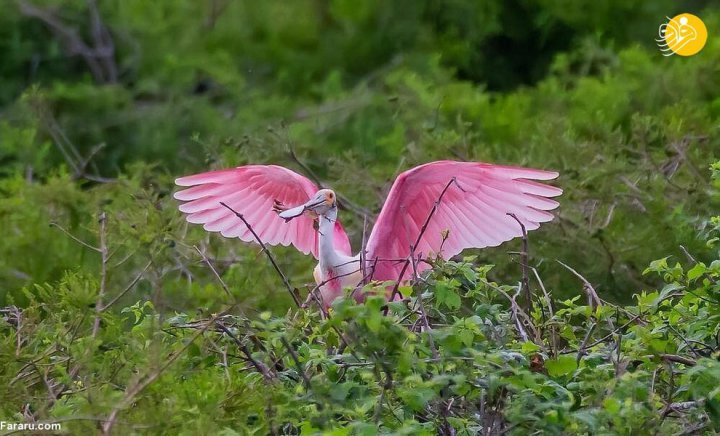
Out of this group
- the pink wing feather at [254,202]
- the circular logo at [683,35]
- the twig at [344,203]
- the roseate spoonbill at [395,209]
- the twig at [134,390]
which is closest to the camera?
the twig at [134,390]

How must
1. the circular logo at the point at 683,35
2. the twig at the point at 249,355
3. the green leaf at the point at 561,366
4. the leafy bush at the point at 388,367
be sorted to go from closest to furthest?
the leafy bush at the point at 388,367 → the green leaf at the point at 561,366 → the twig at the point at 249,355 → the circular logo at the point at 683,35

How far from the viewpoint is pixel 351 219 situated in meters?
6.75

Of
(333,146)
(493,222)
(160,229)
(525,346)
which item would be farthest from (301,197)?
(333,146)

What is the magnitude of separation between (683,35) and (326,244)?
198 inches

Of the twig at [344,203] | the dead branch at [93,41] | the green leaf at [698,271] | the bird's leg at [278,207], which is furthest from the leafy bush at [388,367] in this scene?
the dead branch at [93,41]

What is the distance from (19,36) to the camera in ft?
36.1

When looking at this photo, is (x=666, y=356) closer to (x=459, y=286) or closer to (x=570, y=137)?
(x=459, y=286)

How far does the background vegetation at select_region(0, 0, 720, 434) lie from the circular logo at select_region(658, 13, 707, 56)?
12cm

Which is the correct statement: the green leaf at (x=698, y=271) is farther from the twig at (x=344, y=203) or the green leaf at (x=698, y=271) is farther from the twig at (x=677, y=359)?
the twig at (x=344, y=203)

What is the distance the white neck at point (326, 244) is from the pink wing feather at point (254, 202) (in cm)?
21

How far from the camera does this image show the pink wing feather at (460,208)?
521 cm

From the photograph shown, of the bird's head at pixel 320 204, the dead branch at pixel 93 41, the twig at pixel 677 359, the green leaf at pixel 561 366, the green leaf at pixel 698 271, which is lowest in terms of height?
→ the dead branch at pixel 93 41

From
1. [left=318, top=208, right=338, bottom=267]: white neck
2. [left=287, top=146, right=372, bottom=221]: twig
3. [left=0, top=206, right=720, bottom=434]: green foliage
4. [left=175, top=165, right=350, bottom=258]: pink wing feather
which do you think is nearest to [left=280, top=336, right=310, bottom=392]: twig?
[left=0, top=206, right=720, bottom=434]: green foliage

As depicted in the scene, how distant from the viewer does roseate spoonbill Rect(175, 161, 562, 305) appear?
5.20 m
